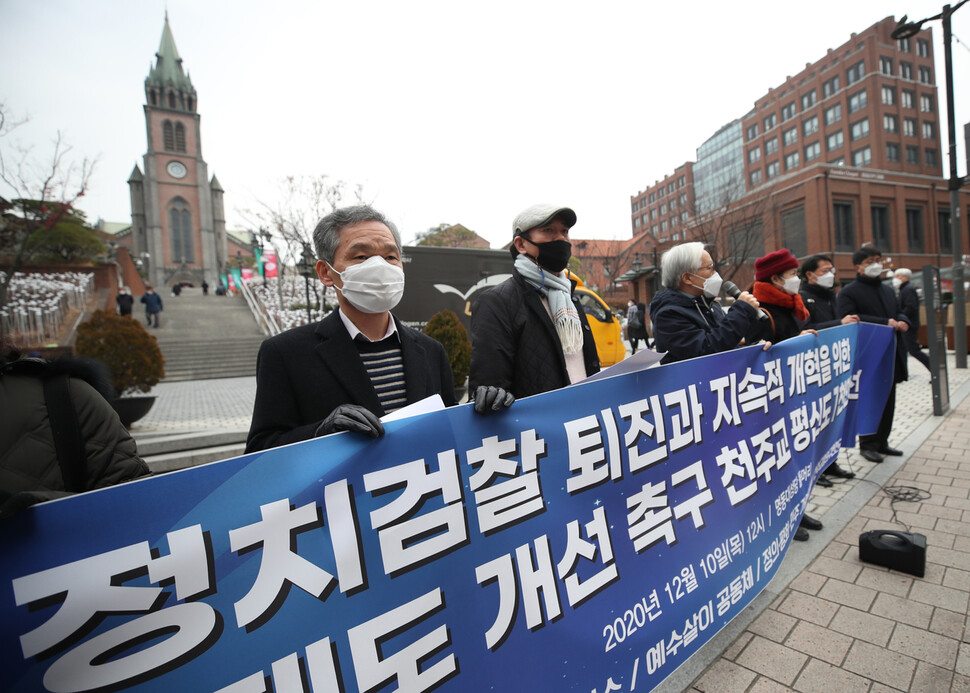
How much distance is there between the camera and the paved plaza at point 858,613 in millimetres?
1979

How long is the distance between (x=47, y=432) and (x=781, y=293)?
13.3ft

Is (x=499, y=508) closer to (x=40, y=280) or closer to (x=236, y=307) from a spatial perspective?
(x=40, y=280)

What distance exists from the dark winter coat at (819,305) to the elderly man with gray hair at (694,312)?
185 centimetres

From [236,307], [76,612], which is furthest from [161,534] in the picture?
Answer: [236,307]

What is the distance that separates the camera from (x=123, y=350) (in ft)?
22.5

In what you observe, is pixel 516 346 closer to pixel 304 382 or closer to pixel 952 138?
pixel 304 382

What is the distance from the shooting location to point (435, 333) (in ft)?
25.9

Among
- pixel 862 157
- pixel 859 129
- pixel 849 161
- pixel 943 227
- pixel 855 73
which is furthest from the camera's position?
pixel 849 161

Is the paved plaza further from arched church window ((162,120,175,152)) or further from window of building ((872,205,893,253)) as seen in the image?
arched church window ((162,120,175,152))

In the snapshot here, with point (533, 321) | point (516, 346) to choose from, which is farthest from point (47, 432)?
point (533, 321)

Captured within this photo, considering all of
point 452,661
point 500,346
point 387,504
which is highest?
point 500,346

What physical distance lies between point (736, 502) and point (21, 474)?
2513 millimetres

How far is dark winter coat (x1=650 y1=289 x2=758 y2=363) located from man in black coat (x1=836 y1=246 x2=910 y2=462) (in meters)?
2.69

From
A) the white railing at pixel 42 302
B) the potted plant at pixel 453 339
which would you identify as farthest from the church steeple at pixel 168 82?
the potted plant at pixel 453 339
